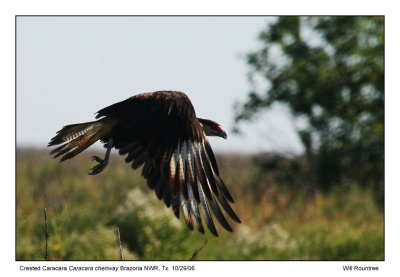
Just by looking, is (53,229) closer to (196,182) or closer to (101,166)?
(101,166)

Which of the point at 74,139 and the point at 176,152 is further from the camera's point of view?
the point at 74,139

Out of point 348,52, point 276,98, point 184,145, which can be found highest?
point 348,52

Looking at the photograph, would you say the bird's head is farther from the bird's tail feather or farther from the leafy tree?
the leafy tree

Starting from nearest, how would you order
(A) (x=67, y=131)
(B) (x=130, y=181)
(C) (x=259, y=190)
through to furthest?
(A) (x=67, y=131) < (B) (x=130, y=181) < (C) (x=259, y=190)

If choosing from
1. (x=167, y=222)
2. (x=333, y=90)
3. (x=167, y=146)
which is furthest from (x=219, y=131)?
(x=333, y=90)

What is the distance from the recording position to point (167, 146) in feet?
14.3

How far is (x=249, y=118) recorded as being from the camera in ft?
45.8

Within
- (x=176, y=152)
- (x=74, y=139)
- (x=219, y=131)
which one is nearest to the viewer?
(x=176, y=152)

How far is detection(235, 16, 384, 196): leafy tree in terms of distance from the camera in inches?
532

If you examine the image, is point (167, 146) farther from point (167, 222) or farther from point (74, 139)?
point (167, 222)

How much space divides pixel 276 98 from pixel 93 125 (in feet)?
30.7

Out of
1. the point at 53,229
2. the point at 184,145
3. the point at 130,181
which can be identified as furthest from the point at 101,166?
the point at 130,181

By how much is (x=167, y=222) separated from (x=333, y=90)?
714 cm

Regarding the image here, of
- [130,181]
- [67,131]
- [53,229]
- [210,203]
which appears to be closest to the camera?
[210,203]
